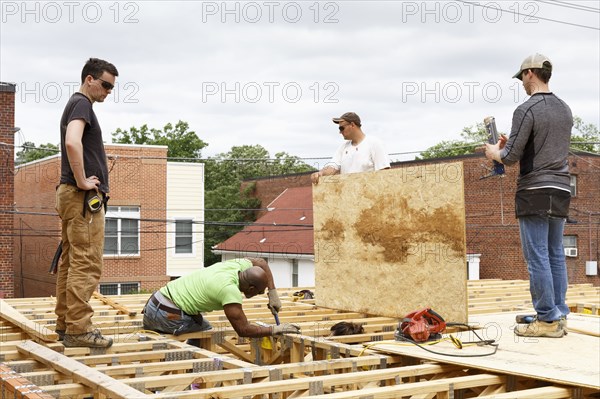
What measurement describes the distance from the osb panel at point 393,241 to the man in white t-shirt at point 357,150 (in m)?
0.14

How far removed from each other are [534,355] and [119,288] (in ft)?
79.6

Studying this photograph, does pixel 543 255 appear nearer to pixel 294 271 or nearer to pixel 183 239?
pixel 183 239

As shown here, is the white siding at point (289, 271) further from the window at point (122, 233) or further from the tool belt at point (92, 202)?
the tool belt at point (92, 202)

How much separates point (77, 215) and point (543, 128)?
3762mm

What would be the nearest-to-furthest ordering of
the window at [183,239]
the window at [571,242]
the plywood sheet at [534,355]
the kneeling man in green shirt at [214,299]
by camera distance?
the plywood sheet at [534,355] < the kneeling man in green shirt at [214,299] < the window at [183,239] < the window at [571,242]

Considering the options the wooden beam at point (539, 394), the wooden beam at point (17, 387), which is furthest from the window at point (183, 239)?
the wooden beam at point (539, 394)

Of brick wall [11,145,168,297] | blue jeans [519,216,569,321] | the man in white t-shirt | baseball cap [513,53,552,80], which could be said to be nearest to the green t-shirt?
the man in white t-shirt

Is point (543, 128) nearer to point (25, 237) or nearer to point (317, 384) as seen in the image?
point (317, 384)

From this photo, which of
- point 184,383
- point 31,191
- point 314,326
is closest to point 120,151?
point 31,191

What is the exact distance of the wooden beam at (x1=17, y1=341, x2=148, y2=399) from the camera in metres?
4.06

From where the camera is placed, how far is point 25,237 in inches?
1259

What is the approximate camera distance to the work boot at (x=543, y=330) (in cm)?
615

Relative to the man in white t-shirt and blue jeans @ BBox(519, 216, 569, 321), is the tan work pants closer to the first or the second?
the man in white t-shirt

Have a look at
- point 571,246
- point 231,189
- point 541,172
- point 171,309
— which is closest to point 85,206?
point 171,309
